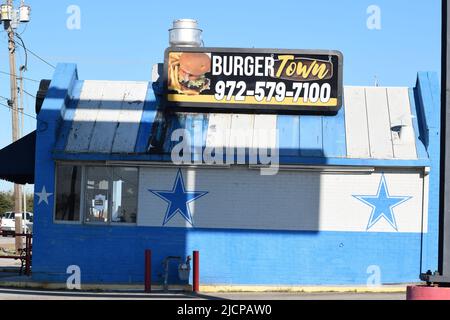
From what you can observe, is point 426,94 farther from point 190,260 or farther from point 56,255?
point 56,255

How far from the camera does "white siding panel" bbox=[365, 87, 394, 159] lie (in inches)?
771

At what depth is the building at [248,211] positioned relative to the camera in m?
19.4

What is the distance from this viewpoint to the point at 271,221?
64.1 ft

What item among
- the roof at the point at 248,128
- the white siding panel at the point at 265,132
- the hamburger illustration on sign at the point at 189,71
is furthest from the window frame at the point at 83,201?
the white siding panel at the point at 265,132

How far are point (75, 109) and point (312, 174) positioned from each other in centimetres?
649

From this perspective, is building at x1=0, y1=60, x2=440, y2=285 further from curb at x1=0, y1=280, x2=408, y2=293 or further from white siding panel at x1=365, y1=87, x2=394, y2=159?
curb at x1=0, y1=280, x2=408, y2=293

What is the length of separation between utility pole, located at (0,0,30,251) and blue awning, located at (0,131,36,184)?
50.2ft

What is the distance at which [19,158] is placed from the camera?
2072cm

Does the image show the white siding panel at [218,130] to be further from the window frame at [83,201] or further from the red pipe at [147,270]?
the red pipe at [147,270]

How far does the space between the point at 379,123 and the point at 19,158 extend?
9590 millimetres

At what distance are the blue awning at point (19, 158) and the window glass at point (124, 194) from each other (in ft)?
8.37

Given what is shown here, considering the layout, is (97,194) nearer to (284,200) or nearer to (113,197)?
(113,197)

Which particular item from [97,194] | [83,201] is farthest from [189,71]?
[83,201]
